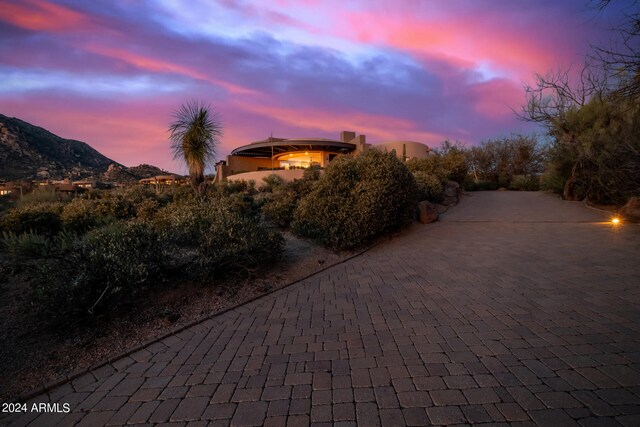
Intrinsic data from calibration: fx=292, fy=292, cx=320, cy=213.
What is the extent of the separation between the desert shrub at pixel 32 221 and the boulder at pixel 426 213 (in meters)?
11.0

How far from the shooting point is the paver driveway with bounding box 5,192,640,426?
214 centimetres

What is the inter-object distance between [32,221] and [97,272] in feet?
21.4

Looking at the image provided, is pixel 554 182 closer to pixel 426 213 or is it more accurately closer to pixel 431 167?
pixel 431 167

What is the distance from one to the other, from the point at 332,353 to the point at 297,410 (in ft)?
2.60

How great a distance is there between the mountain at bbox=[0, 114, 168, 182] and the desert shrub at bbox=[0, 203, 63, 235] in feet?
86.6

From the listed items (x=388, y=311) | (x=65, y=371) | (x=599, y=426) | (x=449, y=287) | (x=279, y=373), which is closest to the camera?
(x=599, y=426)

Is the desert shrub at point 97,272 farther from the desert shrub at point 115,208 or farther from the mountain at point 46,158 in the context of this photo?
the mountain at point 46,158

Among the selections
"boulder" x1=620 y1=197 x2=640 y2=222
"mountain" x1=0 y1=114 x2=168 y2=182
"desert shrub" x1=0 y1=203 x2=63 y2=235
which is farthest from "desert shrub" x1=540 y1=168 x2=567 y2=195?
"mountain" x1=0 y1=114 x2=168 y2=182

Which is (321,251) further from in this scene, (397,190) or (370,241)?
(397,190)

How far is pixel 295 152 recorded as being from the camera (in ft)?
119

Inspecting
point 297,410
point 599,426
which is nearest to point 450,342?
point 599,426

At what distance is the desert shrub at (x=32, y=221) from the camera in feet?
24.8

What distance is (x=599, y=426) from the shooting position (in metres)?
1.90

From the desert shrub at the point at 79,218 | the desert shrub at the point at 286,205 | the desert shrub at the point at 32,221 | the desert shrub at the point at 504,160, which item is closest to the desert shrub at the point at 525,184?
the desert shrub at the point at 504,160
